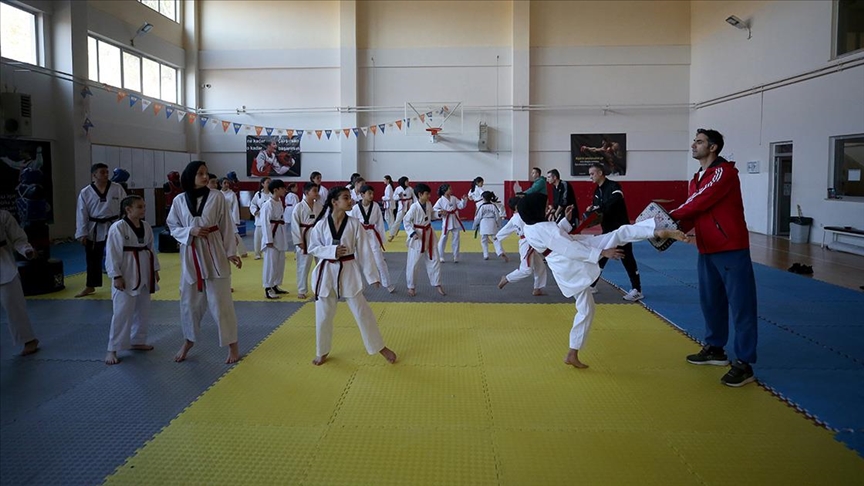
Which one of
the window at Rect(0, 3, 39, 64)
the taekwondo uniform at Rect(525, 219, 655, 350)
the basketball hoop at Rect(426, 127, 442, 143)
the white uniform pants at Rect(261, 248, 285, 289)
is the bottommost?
the white uniform pants at Rect(261, 248, 285, 289)

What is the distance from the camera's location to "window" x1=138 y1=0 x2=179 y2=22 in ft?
53.9

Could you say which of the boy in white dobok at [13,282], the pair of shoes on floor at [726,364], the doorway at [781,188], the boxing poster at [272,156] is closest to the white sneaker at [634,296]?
the pair of shoes on floor at [726,364]

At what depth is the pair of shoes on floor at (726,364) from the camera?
4129 millimetres

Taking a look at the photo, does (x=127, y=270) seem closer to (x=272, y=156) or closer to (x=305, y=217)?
(x=305, y=217)

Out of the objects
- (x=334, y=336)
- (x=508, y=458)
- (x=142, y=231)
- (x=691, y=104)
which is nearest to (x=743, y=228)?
(x=508, y=458)

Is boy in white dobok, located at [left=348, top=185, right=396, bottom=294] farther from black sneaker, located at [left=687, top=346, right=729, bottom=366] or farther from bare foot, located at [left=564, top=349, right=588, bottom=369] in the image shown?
black sneaker, located at [left=687, top=346, right=729, bottom=366]

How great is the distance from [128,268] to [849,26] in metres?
13.0

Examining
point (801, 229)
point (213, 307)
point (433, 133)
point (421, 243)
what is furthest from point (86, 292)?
point (801, 229)

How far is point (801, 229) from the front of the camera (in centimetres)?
1222

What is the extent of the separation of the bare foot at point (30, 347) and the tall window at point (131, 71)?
10.8 metres

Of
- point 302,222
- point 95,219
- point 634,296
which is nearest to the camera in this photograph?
point 302,222

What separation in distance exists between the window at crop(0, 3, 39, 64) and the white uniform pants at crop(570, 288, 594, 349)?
11.8m

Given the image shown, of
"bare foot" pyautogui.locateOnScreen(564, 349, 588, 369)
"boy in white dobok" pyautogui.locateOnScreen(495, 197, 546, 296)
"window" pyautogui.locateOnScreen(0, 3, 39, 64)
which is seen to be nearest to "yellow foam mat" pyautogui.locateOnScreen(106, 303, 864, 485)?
"bare foot" pyautogui.locateOnScreen(564, 349, 588, 369)

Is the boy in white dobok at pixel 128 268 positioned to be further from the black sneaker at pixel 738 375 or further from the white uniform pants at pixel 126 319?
the black sneaker at pixel 738 375
